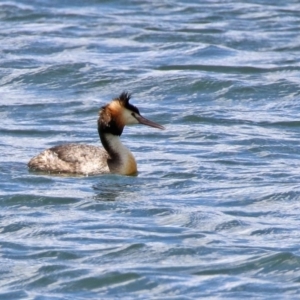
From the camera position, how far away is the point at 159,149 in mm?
→ 15516

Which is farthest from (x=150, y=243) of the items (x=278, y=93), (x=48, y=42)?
(x=48, y=42)

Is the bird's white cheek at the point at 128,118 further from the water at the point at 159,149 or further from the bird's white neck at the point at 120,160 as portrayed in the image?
the water at the point at 159,149

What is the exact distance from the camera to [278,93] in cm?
1869

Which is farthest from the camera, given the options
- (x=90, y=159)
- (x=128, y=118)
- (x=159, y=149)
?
(x=159, y=149)

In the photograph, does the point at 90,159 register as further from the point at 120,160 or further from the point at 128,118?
the point at 128,118

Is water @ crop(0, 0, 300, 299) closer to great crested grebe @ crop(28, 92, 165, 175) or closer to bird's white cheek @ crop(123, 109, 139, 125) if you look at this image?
great crested grebe @ crop(28, 92, 165, 175)

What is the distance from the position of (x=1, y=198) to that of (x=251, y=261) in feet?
10.1

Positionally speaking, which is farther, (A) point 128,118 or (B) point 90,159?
(A) point 128,118

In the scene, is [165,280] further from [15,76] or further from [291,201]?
[15,76]

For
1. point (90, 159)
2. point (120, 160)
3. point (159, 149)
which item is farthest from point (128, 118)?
point (159, 149)

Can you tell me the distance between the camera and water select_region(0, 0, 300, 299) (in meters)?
11.0

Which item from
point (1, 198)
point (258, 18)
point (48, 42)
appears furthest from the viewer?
point (258, 18)

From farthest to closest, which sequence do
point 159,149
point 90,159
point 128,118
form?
1. point 159,149
2. point 128,118
3. point 90,159

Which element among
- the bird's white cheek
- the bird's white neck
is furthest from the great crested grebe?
the bird's white cheek
